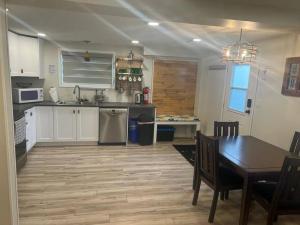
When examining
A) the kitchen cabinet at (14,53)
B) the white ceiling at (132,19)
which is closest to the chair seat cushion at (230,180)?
Answer: the white ceiling at (132,19)

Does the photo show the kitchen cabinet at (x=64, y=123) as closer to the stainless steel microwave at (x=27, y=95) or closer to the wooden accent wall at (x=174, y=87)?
the stainless steel microwave at (x=27, y=95)

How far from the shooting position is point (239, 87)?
14.5 ft

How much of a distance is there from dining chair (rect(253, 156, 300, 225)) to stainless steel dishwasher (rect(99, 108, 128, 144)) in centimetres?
315

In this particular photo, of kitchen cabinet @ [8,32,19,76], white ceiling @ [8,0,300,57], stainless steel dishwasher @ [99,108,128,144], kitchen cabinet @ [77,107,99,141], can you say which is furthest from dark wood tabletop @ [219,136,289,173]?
kitchen cabinet @ [8,32,19,76]

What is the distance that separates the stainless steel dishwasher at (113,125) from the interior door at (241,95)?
209 centimetres

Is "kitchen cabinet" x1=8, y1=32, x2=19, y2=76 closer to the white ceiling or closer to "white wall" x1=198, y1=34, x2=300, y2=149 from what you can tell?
the white ceiling

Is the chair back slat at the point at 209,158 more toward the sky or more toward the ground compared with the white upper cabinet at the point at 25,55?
more toward the ground

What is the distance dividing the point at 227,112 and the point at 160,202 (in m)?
2.61

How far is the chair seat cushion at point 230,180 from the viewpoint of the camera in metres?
2.52

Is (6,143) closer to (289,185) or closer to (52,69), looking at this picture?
(289,185)

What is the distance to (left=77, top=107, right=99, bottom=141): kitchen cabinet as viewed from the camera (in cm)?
477

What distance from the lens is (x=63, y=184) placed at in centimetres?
322

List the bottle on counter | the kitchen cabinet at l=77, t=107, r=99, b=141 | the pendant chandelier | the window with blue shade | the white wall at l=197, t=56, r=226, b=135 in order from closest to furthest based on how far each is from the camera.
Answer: the pendant chandelier → the window with blue shade → the kitchen cabinet at l=77, t=107, r=99, b=141 → the white wall at l=197, t=56, r=226, b=135 → the bottle on counter

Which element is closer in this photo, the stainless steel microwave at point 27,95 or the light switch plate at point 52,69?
the stainless steel microwave at point 27,95
